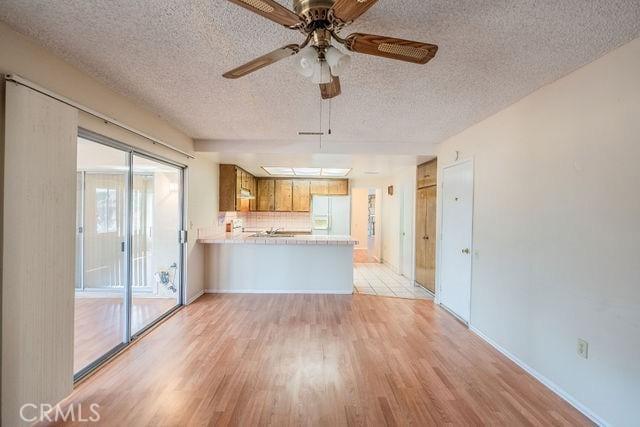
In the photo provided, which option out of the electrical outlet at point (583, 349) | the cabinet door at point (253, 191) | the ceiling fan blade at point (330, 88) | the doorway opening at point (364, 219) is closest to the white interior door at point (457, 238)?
the electrical outlet at point (583, 349)

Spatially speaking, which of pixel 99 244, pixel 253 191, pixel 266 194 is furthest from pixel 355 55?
pixel 266 194

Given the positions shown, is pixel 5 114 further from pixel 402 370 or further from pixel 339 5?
pixel 402 370

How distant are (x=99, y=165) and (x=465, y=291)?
501 centimetres

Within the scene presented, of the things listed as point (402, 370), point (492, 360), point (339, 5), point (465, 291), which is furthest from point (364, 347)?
point (339, 5)

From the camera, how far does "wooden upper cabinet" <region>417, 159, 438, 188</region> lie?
4811mm

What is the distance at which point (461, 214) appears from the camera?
3.81 metres

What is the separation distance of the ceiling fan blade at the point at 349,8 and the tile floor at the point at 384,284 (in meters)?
4.37

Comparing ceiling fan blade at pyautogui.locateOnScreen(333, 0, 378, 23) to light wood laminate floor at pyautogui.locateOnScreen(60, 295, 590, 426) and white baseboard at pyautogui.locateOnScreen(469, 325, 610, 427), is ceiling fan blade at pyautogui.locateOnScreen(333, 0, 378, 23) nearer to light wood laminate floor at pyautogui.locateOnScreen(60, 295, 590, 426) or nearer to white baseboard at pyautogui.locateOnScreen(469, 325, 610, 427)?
light wood laminate floor at pyautogui.locateOnScreen(60, 295, 590, 426)

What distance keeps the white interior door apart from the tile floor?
727 mm

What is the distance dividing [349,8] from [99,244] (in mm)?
4367

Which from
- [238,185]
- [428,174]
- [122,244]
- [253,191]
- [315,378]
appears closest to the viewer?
[315,378]

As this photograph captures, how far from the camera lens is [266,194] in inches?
296

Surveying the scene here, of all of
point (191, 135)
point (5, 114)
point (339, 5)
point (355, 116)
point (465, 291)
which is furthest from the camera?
point (191, 135)

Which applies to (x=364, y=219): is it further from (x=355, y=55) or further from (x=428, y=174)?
(x=355, y=55)
